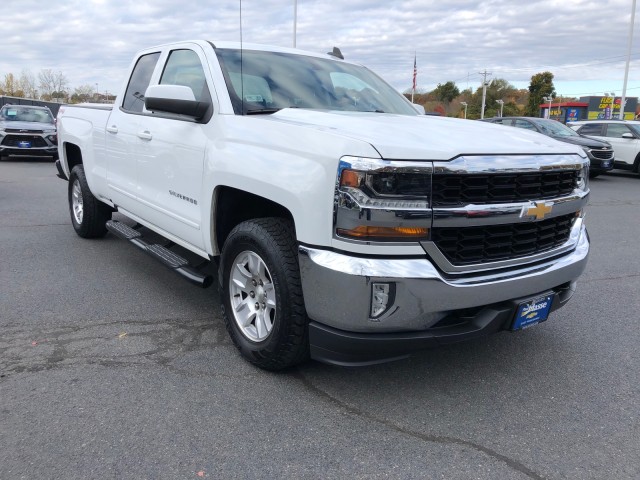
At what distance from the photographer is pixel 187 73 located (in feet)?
14.5

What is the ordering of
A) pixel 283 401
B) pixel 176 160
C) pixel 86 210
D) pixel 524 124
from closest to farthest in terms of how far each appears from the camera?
pixel 283 401 < pixel 176 160 < pixel 86 210 < pixel 524 124

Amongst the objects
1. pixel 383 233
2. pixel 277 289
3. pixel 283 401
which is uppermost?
pixel 383 233

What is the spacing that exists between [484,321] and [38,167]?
15.8 m

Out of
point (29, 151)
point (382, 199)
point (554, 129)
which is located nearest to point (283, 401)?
point (382, 199)

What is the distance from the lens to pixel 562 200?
330 cm

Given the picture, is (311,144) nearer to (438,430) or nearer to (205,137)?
(205,137)

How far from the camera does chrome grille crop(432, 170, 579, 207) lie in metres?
2.78

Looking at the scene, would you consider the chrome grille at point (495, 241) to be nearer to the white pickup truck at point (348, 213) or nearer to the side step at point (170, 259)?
the white pickup truck at point (348, 213)

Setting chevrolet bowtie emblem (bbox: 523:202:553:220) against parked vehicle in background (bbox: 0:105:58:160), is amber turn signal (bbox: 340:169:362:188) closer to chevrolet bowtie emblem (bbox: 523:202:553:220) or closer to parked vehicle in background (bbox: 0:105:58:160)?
chevrolet bowtie emblem (bbox: 523:202:553:220)

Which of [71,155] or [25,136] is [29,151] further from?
[71,155]

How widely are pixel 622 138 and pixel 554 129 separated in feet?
8.12

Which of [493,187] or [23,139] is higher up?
[493,187]

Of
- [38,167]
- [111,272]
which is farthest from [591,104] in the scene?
[111,272]

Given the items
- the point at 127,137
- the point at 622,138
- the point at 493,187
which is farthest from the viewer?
the point at 622,138
